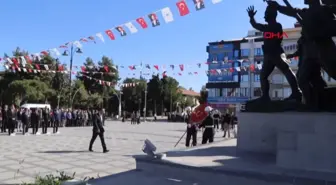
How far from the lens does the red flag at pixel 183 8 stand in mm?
12547

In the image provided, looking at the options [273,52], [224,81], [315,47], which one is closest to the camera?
[315,47]

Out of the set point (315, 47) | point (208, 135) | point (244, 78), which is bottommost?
point (208, 135)

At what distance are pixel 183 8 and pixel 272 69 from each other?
15.1 ft

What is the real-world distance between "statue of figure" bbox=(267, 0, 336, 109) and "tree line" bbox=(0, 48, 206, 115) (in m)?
28.6

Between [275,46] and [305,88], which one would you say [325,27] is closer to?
[305,88]

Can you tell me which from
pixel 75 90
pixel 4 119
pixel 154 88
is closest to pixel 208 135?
pixel 4 119

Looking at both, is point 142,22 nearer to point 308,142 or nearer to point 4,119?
point 308,142

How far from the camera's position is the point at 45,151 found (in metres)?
13.4

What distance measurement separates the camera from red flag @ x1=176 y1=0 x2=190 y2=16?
1255 centimetres

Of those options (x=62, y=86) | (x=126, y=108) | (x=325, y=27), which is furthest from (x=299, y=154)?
(x=126, y=108)

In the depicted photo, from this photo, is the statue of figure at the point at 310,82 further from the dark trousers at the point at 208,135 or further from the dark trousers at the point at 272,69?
the dark trousers at the point at 208,135

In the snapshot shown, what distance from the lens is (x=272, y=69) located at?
9.30 meters

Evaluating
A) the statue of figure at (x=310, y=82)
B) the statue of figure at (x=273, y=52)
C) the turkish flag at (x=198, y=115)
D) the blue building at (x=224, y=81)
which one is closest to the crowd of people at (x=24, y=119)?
the turkish flag at (x=198, y=115)

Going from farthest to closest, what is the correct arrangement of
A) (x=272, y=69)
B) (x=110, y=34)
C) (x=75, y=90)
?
(x=75, y=90), (x=110, y=34), (x=272, y=69)
